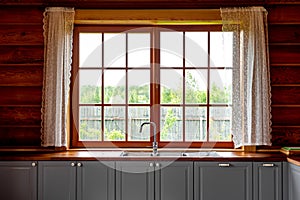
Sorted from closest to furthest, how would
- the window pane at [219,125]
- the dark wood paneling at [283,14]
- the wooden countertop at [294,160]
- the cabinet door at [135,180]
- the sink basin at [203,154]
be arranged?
the wooden countertop at [294,160], the cabinet door at [135,180], the sink basin at [203,154], the dark wood paneling at [283,14], the window pane at [219,125]

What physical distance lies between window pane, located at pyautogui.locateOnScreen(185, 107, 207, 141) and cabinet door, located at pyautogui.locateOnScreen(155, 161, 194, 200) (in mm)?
664

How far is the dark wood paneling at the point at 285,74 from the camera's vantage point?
4.35m

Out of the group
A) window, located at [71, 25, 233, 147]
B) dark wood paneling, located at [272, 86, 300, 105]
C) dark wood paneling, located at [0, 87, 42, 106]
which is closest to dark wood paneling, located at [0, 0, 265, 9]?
window, located at [71, 25, 233, 147]

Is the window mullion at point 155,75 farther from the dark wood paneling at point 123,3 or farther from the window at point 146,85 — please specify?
the dark wood paneling at point 123,3

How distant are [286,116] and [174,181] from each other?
1459 millimetres

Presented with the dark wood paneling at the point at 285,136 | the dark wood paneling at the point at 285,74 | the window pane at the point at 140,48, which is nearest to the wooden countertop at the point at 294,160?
the dark wood paneling at the point at 285,136

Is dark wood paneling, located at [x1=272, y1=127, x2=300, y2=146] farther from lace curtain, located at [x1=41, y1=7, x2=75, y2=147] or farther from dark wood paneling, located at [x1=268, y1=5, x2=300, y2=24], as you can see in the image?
lace curtain, located at [x1=41, y1=7, x2=75, y2=147]

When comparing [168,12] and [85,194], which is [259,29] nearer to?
[168,12]

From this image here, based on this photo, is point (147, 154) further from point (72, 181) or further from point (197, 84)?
point (197, 84)

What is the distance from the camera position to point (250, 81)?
420 cm

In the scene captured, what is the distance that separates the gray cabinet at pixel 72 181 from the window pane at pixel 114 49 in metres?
1.21

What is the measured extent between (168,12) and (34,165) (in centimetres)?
209

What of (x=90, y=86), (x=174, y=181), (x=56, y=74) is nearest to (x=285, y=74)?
(x=174, y=181)

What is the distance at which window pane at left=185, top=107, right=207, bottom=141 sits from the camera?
4512 mm
